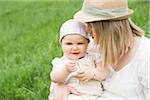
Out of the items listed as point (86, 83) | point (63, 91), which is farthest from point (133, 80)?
point (63, 91)

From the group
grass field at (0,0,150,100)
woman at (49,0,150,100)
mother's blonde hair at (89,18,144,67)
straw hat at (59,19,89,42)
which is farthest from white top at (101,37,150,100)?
Result: grass field at (0,0,150,100)

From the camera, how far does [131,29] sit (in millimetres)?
4809

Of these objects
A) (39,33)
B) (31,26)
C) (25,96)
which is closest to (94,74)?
(25,96)

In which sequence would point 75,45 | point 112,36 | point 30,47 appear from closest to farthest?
1. point 112,36
2. point 75,45
3. point 30,47

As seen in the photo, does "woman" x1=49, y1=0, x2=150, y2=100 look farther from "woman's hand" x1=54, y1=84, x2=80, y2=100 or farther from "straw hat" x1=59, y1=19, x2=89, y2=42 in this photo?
"woman's hand" x1=54, y1=84, x2=80, y2=100

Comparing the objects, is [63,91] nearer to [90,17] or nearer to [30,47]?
[90,17]

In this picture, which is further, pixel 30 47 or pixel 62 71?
pixel 30 47

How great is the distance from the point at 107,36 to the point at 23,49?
4.66 m

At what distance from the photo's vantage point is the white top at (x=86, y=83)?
193 inches

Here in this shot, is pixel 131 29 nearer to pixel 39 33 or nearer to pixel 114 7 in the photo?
pixel 114 7

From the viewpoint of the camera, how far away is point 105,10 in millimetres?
4727

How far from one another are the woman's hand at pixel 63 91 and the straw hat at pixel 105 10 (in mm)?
606

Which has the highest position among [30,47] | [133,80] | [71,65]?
[71,65]

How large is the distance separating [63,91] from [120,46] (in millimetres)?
684
